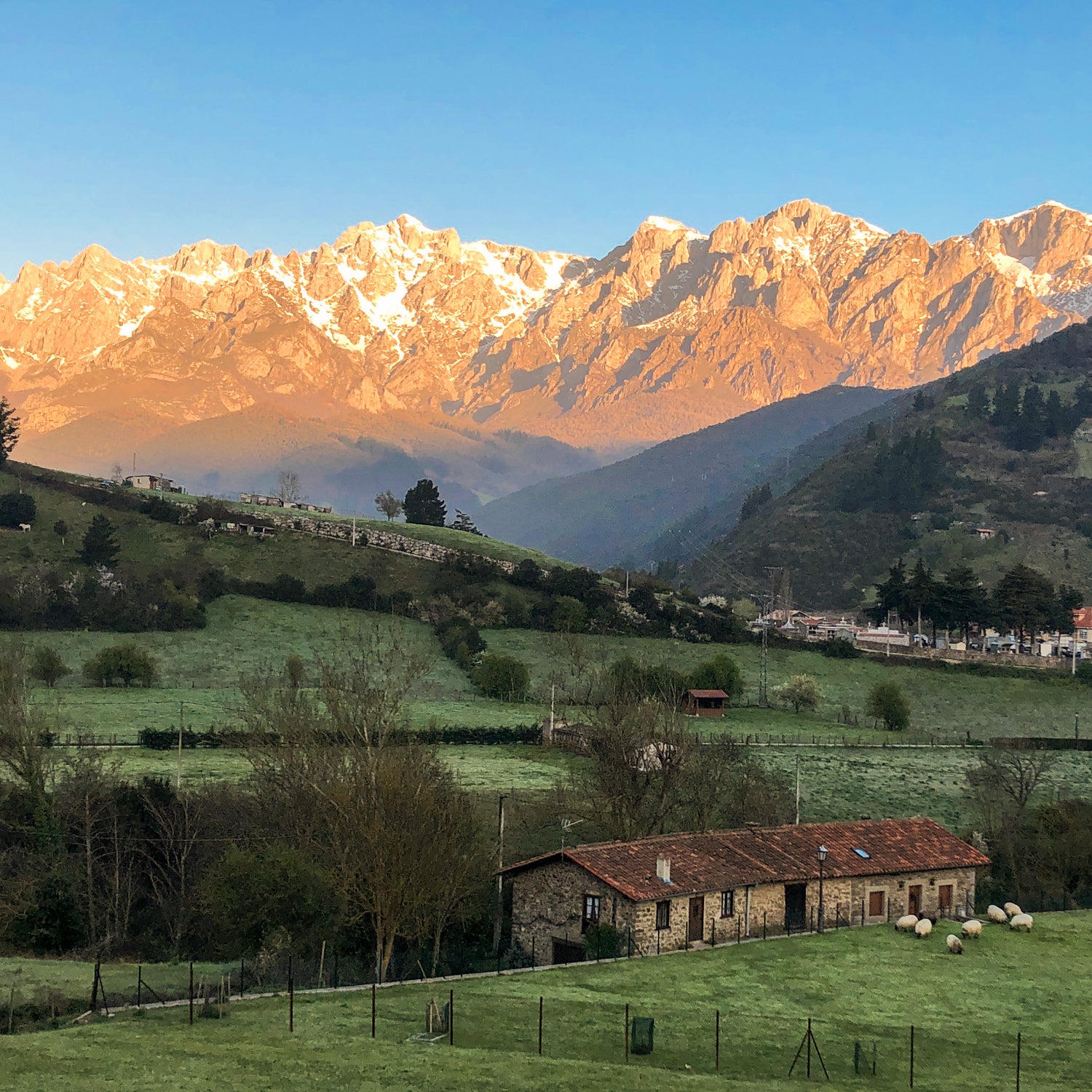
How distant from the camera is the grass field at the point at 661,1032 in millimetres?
33281

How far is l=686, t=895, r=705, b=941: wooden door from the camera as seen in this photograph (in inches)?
2016

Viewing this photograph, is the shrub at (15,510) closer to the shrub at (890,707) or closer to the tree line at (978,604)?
the shrub at (890,707)

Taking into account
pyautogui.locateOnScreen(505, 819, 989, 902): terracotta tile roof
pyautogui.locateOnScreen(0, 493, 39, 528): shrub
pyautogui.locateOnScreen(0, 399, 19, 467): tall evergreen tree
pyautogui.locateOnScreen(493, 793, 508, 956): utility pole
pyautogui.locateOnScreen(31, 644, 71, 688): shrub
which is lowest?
pyautogui.locateOnScreen(493, 793, 508, 956): utility pole

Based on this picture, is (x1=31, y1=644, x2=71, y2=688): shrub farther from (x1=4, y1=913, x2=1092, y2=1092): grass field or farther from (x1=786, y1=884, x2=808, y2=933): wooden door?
(x1=4, y1=913, x2=1092, y2=1092): grass field

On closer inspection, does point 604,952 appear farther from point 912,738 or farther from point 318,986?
point 912,738

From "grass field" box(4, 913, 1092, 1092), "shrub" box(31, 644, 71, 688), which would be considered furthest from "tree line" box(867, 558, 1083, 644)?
"grass field" box(4, 913, 1092, 1092)

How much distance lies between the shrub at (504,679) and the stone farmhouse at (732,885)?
177ft

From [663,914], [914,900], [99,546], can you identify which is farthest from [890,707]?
[99,546]

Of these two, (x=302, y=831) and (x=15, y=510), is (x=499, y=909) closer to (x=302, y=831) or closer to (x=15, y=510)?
(x=302, y=831)

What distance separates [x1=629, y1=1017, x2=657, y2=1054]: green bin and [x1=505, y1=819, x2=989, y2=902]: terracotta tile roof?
12123 mm

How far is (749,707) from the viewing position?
116 m

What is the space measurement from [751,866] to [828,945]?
4.87 metres

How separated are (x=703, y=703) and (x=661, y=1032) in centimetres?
7420

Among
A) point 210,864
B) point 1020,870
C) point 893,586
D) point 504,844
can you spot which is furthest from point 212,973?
point 893,586
